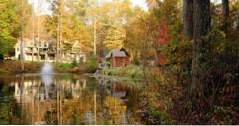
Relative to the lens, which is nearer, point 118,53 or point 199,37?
point 199,37

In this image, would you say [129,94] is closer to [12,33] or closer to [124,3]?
[124,3]

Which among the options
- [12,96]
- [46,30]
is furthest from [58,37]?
[12,96]

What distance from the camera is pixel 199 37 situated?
3.86m

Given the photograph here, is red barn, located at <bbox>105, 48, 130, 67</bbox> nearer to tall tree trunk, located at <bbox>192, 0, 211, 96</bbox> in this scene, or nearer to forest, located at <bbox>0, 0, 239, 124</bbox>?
forest, located at <bbox>0, 0, 239, 124</bbox>

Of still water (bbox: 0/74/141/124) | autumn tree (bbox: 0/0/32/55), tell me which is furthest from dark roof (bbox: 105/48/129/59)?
autumn tree (bbox: 0/0/32/55)

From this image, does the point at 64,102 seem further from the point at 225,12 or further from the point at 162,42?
the point at 225,12

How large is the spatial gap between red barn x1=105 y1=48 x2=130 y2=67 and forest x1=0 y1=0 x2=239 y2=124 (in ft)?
0.13

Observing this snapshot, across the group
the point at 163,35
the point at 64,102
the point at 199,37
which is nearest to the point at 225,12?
the point at 199,37

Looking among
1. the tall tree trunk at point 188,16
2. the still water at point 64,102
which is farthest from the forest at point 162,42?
the still water at point 64,102

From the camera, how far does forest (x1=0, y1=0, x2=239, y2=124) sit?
3.87 meters

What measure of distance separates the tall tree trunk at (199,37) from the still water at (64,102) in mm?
549

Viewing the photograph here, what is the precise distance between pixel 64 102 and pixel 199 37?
4.53 ft

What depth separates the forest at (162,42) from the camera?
3.87 m

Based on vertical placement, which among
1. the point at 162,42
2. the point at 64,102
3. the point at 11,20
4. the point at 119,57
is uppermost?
the point at 11,20
